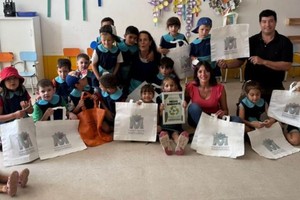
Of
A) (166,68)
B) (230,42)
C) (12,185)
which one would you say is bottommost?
(12,185)

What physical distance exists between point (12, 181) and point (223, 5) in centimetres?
392

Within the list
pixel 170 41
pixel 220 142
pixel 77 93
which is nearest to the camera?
pixel 220 142

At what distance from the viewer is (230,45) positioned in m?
3.08

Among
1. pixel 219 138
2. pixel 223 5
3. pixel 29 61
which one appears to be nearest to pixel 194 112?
pixel 219 138

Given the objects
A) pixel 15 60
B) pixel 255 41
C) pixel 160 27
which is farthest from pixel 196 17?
pixel 15 60

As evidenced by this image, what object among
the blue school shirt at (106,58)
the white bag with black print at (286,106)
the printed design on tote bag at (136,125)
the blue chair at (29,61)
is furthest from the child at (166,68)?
the blue chair at (29,61)

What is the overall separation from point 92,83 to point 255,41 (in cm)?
166

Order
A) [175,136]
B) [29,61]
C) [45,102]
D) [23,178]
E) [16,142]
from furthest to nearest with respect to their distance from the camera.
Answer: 1. [29,61]
2. [175,136]
3. [45,102]
4. [16,142]
5. [23,178]

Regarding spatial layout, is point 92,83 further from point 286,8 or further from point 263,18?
point 286,8

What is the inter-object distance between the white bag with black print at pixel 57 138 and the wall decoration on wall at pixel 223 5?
3045 millimetres

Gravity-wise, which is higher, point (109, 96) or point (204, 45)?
point (204, 45)

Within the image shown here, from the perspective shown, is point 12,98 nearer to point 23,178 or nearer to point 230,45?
point 23,178

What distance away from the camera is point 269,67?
3.15 m

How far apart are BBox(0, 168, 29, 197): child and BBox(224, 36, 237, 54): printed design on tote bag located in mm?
2022
